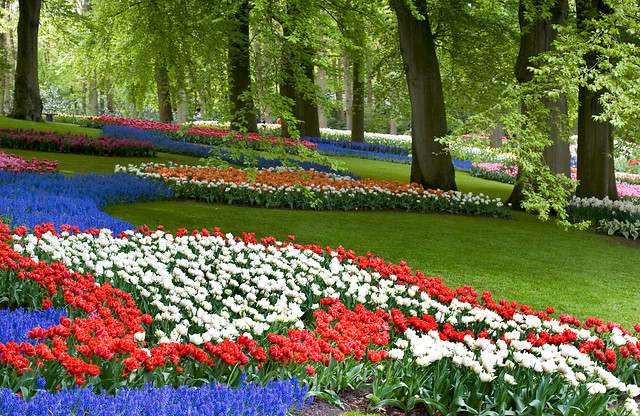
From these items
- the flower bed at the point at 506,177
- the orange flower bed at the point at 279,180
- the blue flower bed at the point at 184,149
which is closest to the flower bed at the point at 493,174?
the flower bed at the point at 506,177

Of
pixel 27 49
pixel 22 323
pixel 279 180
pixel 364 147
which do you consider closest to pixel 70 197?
pixel 279 180

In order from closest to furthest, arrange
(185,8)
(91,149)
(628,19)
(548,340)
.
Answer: (548,340)
(628,19)
(185,8)
(91,149)

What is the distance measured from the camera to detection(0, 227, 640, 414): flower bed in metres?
2.96

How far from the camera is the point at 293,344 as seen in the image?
3.25 metres

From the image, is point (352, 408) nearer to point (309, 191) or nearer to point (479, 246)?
point (479, 246)

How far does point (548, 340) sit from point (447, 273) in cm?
277

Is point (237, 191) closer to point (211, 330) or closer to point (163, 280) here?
point (163, 280)

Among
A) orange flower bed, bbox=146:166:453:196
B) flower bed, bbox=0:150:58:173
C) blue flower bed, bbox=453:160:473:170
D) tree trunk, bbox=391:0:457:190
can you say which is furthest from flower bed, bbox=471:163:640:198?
flower bed, bbox=0:150:58:173

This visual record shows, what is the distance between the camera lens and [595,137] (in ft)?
41.2

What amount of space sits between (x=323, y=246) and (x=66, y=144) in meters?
9.26

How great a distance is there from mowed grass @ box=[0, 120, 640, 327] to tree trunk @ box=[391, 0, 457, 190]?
61.7 inches

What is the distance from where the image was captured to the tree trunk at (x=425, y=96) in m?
12.3

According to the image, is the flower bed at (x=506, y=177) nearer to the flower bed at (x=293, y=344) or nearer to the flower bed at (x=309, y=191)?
the flower bed at (x=309, y=191)

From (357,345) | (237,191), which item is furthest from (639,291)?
(237,191)
